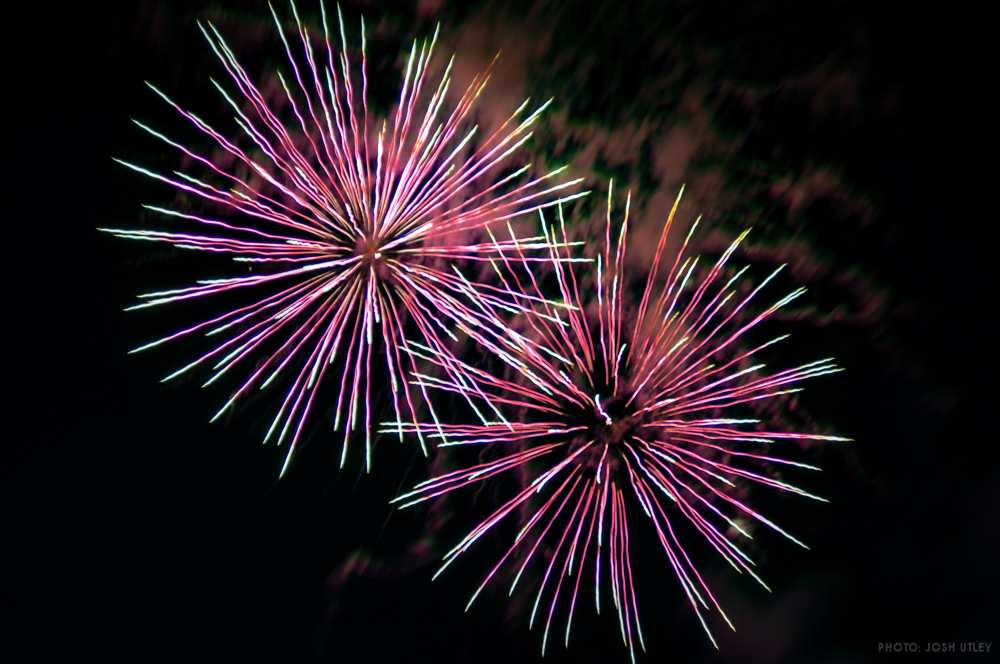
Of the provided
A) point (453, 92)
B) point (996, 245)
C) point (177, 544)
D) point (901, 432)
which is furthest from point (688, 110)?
point (177, 544)

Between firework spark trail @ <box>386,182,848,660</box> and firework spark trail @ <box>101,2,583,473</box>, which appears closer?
firework spark trail @ <box>101,2,583,473</box>

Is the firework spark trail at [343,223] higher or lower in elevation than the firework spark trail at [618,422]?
higher

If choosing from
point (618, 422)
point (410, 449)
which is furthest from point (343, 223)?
point (618, 422)

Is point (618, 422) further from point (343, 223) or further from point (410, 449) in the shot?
point (343, 223)

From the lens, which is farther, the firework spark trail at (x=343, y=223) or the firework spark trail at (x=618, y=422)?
the firework spark trail at (x=618, y=422)

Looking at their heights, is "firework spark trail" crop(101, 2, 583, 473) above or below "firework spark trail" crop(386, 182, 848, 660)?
above

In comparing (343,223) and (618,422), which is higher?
(343,223)
